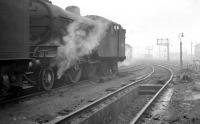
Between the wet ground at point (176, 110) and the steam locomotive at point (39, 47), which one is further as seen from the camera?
the steam locomotive at point (39, 47)

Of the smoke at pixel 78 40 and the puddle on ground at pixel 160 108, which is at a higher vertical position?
the smoke at pixel 78 40

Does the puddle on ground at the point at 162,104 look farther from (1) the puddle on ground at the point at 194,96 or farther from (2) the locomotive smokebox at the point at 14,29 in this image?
(2) the locomotive smokebox at the point at 14,29

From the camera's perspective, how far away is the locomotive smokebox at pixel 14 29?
24.3 ft

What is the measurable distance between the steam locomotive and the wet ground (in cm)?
420

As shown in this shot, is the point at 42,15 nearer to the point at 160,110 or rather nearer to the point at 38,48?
the point at 38,48

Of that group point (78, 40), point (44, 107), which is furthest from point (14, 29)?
point (78, 40)

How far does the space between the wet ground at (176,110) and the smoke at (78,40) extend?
4.89 meters

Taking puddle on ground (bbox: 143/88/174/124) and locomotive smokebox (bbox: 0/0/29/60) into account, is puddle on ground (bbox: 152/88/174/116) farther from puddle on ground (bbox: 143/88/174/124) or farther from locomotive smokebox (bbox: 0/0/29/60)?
locomotive smokebox (bbox: 0/0/29/60)

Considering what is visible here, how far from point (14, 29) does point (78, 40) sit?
7.03m

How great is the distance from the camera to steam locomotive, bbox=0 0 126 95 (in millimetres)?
7727

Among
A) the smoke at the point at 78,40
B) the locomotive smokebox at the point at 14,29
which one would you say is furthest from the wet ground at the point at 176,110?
the smoke at the point at 78,40

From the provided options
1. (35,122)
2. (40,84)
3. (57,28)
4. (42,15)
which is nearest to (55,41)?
(57,28)

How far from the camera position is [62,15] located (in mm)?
12773

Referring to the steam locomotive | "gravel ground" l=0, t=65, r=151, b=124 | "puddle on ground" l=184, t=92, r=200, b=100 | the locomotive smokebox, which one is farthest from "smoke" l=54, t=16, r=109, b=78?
"puddle on ground" l=184, t=92, r=200, b=100
